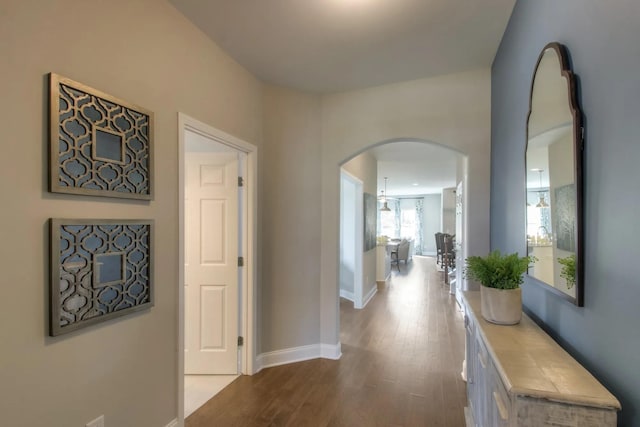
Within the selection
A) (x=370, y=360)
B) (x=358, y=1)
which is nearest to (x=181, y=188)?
(x=358, y=1)

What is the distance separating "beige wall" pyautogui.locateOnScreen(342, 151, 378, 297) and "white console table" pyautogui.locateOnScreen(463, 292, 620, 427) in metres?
3.60

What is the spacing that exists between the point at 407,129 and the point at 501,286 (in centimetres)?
197

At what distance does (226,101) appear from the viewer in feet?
8.48

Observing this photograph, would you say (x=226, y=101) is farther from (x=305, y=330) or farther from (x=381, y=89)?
(x=305, y=330)

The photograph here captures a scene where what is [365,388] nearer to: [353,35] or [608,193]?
[608,193]

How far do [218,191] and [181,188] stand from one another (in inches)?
33.3

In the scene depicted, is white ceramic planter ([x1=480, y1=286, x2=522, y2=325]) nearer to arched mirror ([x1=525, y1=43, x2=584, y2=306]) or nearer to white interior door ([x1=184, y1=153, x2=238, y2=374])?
arched mirror ([x1=525, y1=43, x2=584, y2=306])

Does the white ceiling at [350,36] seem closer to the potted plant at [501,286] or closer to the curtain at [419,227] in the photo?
the potted plant at [501,286]

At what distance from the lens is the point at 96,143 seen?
1.52 m

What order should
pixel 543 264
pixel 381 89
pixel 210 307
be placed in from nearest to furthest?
pixel 543 264 < pixel 210 307 < pixel 381 89

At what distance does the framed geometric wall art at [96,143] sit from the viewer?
1.36 metres

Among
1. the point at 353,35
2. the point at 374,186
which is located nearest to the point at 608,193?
the point at 353,35

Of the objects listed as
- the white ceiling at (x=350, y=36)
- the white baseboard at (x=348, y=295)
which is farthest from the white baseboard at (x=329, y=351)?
the white ceiling at (x=350, y=36)

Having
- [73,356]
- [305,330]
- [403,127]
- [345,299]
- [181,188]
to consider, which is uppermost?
[403,127]
